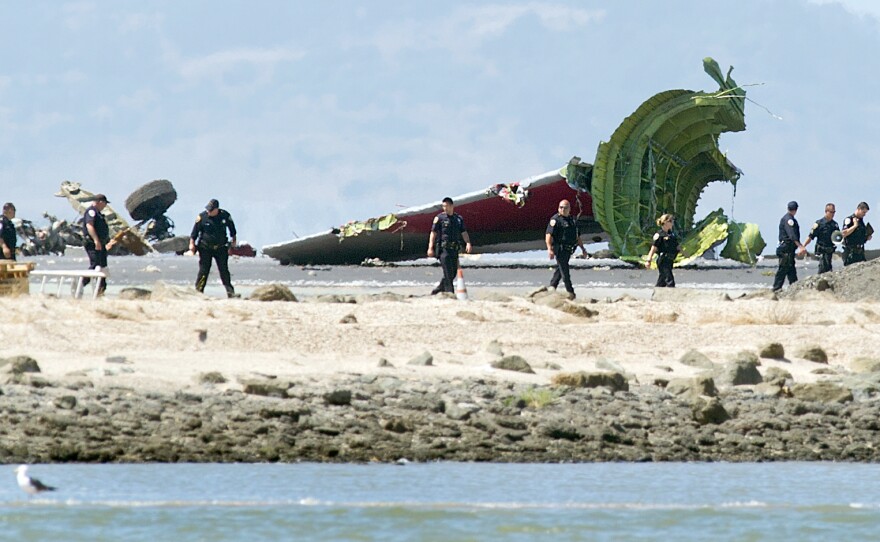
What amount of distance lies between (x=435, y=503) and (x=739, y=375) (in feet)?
17.3

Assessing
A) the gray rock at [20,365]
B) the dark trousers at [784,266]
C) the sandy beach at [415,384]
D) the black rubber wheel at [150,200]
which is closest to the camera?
the sandy beach at [415,384]

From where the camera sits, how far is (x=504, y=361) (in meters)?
16.5

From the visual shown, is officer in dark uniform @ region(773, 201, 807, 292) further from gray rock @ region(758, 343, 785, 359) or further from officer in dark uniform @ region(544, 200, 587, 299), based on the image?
gray rock @ region(758, 343, 785, 359)

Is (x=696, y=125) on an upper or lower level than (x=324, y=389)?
upper

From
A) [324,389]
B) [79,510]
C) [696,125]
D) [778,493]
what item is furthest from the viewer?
[696,125]

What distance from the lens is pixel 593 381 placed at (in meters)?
15.5

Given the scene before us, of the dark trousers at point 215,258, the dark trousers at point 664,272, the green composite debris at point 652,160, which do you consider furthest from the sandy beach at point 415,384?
the green composite debris at point 652,160

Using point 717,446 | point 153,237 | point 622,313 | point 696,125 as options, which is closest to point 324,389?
point 717,446

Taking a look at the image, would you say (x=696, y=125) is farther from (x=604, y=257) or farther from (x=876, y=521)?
(x=876, y=521)

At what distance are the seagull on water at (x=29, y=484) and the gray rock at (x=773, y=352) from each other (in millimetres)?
9487

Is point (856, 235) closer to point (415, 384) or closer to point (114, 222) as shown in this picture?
point (415, 384)

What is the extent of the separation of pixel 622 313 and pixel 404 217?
89.6ft

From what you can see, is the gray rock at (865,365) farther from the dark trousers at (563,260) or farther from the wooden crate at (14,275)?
the wooden crate at (14,275)

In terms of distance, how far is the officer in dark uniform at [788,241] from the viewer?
2823cm
